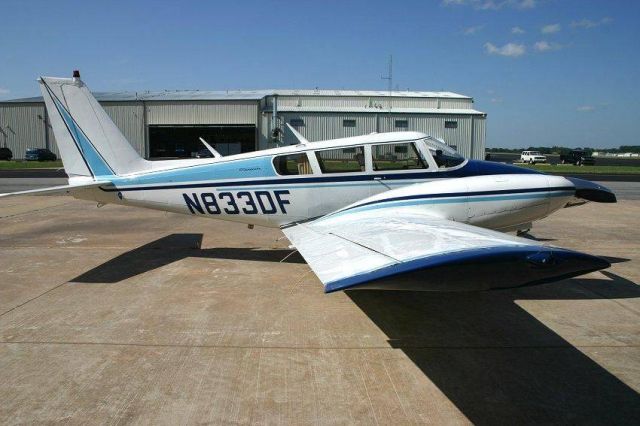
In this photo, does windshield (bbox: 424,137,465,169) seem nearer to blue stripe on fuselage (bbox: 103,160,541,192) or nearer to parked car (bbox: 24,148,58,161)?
blue stripe on fuselage (bbox: 103,160,541,192)

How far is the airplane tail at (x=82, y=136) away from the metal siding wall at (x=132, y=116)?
143 feet

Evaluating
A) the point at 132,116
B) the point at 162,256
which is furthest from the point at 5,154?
the point at 162,256

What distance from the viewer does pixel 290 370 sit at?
14.1 ft

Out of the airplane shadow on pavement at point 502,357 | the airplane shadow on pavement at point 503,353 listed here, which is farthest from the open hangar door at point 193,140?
the airplane shadow on pavement at point 502,357

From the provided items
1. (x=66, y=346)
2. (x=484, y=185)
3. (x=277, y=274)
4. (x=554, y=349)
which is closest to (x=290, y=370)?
(x=66, y=346)

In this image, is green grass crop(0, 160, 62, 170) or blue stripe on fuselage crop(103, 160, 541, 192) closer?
blue stripe on fuselage crop(103, 160, 541, 192)

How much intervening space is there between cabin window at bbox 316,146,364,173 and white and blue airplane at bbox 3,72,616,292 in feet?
0.06

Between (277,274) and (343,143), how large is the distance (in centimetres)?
250

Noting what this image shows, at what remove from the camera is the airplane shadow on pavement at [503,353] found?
12.1ft

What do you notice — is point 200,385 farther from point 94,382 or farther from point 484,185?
point 484,185

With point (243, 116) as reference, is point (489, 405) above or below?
below

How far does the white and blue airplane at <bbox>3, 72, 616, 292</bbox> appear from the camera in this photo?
6.96 meters

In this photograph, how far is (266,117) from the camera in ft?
156

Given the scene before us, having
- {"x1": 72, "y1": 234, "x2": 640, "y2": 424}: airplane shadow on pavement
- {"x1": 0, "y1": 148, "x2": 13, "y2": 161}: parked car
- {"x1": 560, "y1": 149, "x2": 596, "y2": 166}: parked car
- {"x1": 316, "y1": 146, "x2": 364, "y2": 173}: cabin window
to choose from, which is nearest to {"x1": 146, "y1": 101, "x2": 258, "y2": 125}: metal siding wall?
{"x1": 0, "y1": 148, "x2": 13, "y2": 161}: parked car
